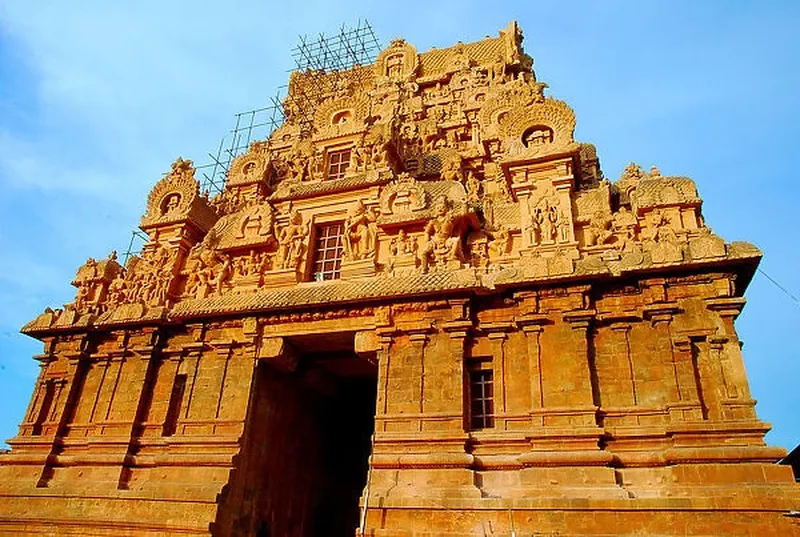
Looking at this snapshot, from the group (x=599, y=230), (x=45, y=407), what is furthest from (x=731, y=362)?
(x=45, y=407)

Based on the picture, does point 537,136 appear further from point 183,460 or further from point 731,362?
point 183,460

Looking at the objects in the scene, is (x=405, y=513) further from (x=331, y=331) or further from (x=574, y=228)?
(x=574, y=228)

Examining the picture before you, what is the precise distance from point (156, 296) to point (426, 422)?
9.02m

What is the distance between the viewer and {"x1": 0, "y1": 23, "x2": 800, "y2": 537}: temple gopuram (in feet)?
34.4

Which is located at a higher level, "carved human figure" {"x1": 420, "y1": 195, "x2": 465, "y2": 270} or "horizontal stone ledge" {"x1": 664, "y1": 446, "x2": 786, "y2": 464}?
"carved human figure" {"x1": 420, "y1": 195, "x2": 465, "y2": 270}

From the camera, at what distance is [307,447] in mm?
16344

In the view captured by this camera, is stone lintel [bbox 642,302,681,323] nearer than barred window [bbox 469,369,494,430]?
Yes

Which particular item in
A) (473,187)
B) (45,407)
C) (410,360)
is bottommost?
(45,407)

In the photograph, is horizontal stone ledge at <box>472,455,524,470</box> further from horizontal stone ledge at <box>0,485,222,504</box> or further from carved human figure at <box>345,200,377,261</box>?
carved human figure at <box>345,200,377,261</box>

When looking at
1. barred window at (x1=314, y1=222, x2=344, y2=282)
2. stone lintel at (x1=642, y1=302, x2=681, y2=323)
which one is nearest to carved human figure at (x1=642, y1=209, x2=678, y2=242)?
stone lintel at (x1=642, y1=302, x2=681, y2=323)

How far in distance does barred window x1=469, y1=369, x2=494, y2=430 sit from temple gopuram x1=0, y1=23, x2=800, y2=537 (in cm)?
6

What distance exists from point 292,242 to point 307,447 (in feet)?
18.8

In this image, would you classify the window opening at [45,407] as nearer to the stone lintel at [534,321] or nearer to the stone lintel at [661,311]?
the stone lintel at [534,321]

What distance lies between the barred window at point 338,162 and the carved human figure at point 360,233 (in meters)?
2.63
